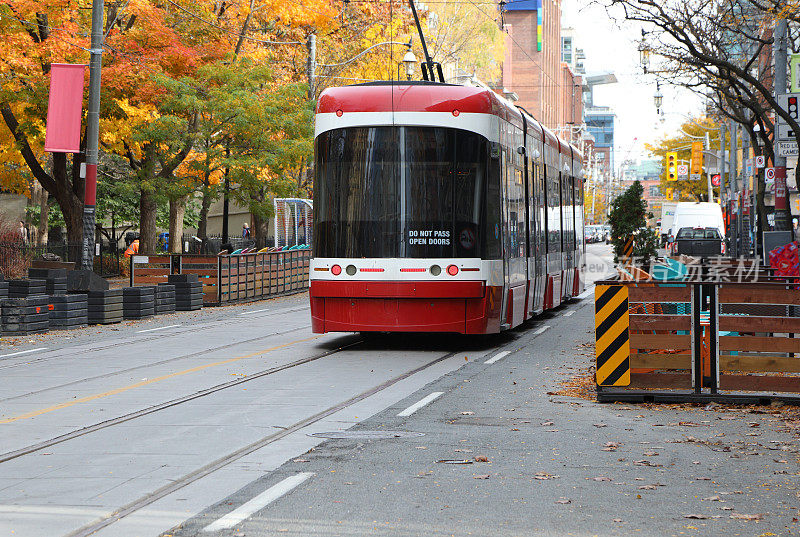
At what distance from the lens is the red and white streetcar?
16188 mm

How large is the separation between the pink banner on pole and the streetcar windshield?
10904 mm

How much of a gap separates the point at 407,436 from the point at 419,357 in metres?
6.85

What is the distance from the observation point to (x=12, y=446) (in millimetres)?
9016

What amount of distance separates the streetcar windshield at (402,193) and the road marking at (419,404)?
14.7 ft

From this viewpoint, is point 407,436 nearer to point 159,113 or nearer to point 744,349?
point 744,349

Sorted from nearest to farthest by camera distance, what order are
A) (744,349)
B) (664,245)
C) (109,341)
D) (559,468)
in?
1. (559,468)
2. (744,349)
3. (109,341)
4. (664,245)

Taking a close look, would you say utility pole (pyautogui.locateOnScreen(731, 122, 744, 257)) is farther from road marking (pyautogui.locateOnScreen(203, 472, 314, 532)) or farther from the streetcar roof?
road marking (pyautogui.locateOnScreen(203, 472, 314, 532))

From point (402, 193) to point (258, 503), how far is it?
9788mm

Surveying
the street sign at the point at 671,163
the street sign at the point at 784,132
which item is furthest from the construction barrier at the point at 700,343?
the street sign at the point at 671,163

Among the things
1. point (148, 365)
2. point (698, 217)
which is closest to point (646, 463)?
point (148, 365)

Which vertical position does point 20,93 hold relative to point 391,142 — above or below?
above

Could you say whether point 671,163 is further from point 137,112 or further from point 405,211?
point 405,211

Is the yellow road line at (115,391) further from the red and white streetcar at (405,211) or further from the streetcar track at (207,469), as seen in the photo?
the streetcar track at (207,469)

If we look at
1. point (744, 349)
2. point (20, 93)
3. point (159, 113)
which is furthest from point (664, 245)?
point (744, 349)
